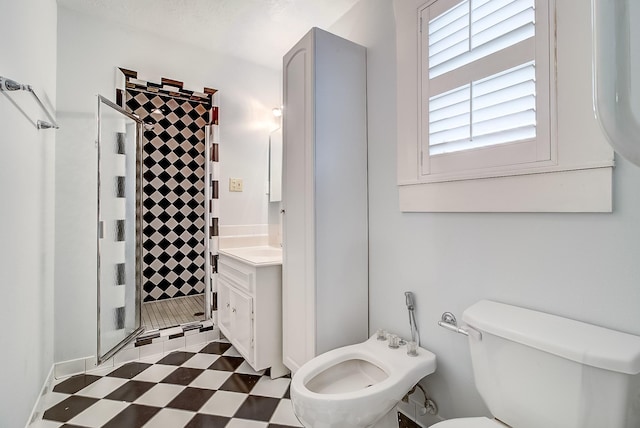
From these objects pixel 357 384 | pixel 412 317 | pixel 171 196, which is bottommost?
pixel 357 384

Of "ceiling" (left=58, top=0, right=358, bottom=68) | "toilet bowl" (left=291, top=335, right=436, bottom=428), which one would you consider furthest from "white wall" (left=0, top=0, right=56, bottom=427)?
"toilet bowl" (left=291, top=335, right=436, bottom=428)

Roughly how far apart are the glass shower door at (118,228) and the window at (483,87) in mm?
1863

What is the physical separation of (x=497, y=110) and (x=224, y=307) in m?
2.14

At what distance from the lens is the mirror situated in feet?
8.40

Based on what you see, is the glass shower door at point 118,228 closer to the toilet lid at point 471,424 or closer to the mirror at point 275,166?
the mirror at point 275,166

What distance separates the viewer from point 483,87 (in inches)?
47.0

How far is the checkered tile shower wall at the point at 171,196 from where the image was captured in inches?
A: 134

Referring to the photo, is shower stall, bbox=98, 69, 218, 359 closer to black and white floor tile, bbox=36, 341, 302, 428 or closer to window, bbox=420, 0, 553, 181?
black and white floor tile, bbox=36, 341, 302, 428

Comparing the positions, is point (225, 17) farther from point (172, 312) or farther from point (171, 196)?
point (172, 312)

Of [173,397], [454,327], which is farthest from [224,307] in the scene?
[454,327]

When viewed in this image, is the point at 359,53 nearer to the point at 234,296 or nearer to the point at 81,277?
the point at 234,296

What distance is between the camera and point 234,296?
215 cm

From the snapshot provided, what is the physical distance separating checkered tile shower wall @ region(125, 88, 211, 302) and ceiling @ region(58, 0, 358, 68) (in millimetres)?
1175

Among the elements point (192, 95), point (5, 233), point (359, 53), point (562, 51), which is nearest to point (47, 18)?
point (192, 95)
